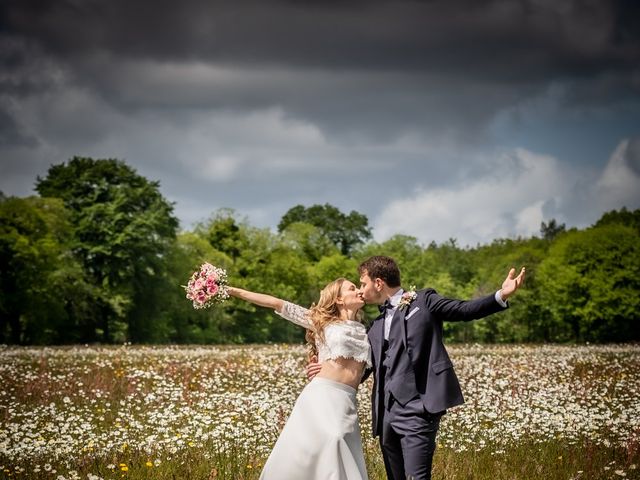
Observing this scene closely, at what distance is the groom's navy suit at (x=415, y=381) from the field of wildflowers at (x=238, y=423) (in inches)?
84.4

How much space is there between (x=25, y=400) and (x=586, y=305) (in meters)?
52.9

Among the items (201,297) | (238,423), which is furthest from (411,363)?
(238,423)

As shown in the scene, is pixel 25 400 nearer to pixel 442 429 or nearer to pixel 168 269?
pixel 442 429

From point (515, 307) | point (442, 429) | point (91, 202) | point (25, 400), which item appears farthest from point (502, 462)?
point (515, 307)

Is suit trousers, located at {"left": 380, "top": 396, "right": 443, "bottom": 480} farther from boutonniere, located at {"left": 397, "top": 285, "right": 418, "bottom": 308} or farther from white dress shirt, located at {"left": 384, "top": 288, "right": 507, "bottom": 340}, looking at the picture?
boutonniere, located at {"left": 397, "top": 285, "right": 418, "bottom": 308}

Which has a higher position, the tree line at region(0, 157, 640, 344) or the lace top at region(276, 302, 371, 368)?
the tree line at region(0, 157, 640, 344)

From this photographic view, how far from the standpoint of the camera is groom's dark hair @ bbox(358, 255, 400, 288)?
6363 mm

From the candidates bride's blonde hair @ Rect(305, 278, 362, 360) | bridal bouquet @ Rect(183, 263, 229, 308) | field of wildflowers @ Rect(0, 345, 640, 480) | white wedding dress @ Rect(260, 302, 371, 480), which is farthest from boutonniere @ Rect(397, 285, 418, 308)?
field of wildflowers @ Rect(0, 345, 640, 480)

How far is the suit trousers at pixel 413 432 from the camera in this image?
588 cm

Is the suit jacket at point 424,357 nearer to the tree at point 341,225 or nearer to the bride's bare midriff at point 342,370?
the bride's bare midriff at point 342,370

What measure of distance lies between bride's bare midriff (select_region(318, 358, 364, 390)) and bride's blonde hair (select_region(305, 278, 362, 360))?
266mm

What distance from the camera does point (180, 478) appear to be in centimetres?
769

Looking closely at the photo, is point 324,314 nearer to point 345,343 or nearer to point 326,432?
point 345,343

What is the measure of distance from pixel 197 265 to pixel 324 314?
5110 cm
